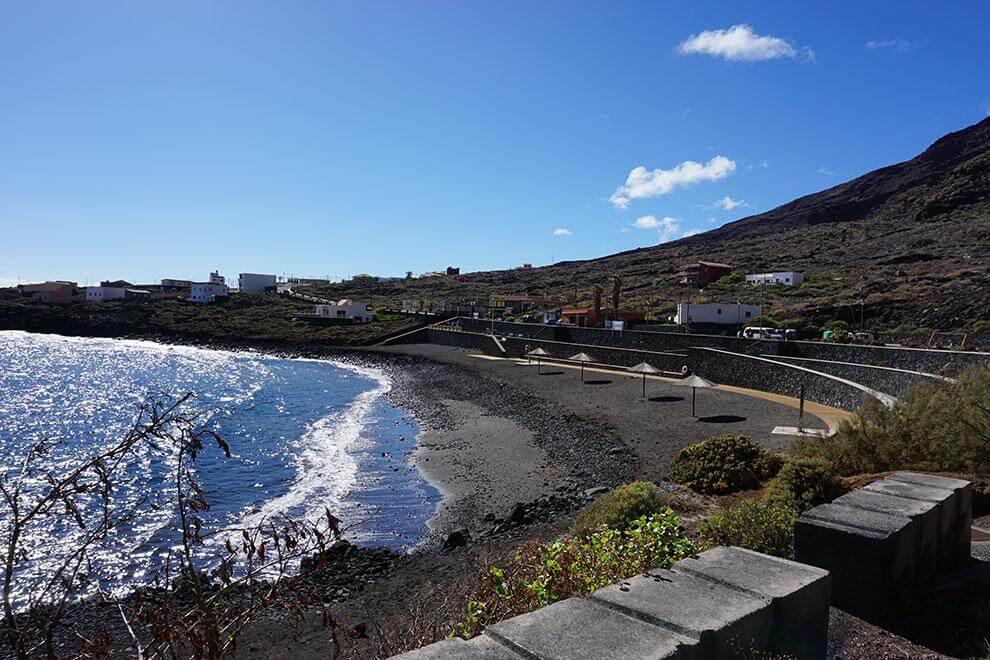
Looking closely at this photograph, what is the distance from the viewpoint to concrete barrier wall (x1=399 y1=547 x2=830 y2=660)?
222cm

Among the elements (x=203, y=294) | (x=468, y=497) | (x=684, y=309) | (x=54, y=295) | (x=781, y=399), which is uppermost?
(x=54, y=295)

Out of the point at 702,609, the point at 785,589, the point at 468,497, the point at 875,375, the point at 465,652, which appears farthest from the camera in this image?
the point at 875,375

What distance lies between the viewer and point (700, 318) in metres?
47.0

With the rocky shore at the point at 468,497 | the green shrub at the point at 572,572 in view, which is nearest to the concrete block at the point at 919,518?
the green shrub at the point at 572,572

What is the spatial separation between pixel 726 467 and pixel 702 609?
9.79 meters

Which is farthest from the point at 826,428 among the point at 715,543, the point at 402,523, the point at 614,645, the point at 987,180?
the point at 987,180

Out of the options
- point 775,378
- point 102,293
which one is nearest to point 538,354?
point 775,378

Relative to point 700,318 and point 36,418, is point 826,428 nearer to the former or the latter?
point 700,318

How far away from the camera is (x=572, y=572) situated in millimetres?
4496

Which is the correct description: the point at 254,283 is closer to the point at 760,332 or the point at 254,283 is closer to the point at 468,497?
the point at 760,332

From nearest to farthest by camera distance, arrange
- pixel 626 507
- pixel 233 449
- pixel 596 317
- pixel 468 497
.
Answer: pixel 626 507, pixel 468 497, pixel 233 449, pixel 596 317

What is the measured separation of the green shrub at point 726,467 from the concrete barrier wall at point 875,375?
5657mm

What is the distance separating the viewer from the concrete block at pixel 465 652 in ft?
7.02

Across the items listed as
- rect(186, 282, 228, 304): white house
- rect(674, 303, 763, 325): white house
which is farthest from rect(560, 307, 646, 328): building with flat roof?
rect(186, 282, 228, 304): white house
